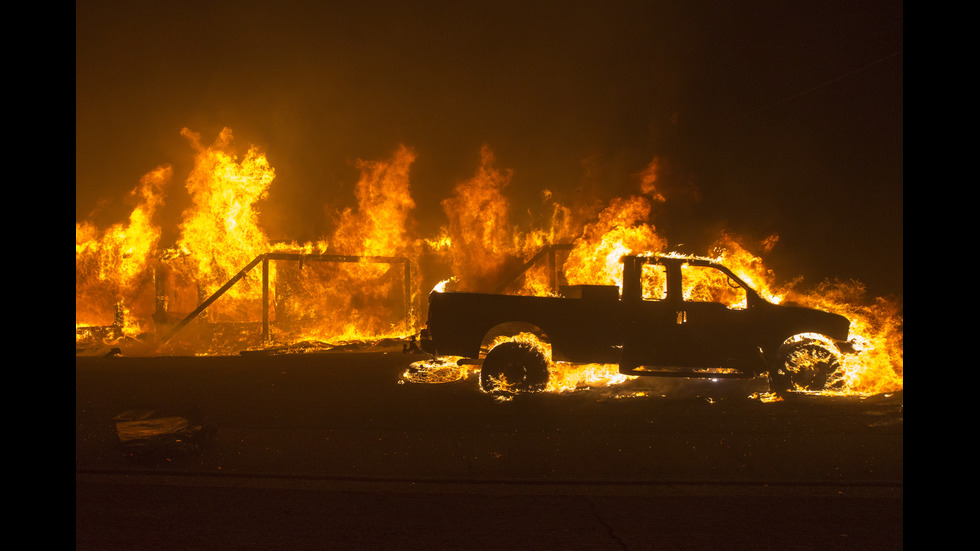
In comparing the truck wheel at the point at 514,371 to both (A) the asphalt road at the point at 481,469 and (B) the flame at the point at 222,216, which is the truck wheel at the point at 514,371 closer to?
(A) the asphalt road at the point at 481,469

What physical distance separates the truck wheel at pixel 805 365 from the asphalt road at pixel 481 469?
0.25 m

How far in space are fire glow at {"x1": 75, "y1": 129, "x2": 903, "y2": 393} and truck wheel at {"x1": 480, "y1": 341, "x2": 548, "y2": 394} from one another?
19.6 ft

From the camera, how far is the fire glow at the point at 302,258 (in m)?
16.1

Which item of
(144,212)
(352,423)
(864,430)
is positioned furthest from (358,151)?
Answer: (864,430)

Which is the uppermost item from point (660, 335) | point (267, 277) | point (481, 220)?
point (481, 220)

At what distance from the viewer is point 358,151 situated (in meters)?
23.2

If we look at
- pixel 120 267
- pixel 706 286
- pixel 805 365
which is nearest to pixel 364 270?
pixel 120 267

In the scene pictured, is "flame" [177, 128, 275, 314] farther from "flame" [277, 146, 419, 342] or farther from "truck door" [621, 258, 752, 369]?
"truck door" [621, 258, 752, 369]

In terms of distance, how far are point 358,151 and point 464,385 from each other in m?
15.5

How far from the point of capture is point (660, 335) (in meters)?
8.77

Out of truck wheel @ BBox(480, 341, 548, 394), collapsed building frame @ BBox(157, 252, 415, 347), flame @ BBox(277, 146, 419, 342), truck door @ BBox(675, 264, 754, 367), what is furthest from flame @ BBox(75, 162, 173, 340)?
truck door @ BBox(675, 264, 754, 367)

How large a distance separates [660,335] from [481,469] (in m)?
3.99

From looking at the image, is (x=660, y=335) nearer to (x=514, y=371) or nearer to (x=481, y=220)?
(x=514, y=371)

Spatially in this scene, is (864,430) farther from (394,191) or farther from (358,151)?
(358,151)
